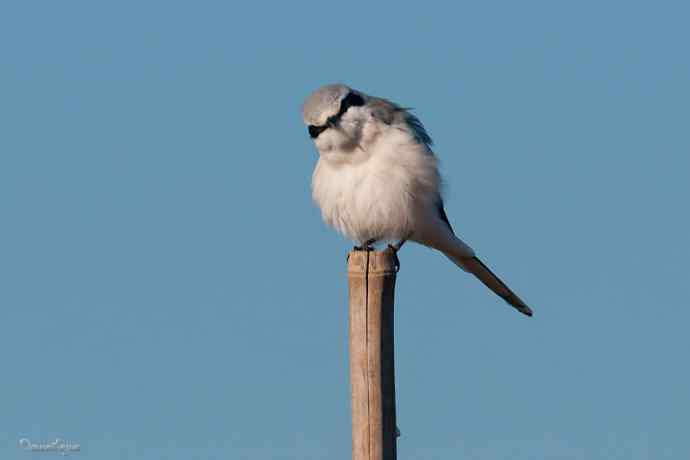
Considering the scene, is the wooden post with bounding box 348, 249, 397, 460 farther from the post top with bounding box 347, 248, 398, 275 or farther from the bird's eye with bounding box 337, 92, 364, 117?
the bird's eye with bounding box 337, 92, 364, 117

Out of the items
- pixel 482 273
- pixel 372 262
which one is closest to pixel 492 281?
pixel 482 273

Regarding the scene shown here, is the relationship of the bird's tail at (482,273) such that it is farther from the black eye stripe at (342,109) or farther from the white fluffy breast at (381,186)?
the black eye stripe at (342,109)

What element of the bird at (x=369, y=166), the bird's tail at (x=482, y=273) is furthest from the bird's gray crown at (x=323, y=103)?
the bird's tail at (x=482, y=273)

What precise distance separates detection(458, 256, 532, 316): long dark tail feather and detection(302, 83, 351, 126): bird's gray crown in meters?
1.87

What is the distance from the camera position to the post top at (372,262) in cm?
653

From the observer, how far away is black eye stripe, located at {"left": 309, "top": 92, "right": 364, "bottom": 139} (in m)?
8.49

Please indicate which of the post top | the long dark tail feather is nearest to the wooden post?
the post top

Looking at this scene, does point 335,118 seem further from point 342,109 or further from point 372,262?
point 372,262

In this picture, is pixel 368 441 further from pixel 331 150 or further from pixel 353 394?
pixel 331 150

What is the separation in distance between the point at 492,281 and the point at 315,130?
1982mm

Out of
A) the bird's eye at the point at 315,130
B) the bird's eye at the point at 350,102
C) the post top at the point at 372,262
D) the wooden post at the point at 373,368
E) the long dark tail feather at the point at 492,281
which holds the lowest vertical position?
the wooden post at the point at 373,368

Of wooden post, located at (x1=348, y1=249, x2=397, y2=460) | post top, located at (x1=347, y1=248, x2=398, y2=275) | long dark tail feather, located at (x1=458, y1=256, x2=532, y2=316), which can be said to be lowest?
wooden post, located at (x1=348, y1=249, x2=397, y2=460)

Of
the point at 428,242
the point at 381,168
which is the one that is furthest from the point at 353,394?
the point at 428,242

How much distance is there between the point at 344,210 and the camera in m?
8.83
